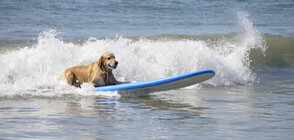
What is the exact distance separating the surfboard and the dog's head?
38cm

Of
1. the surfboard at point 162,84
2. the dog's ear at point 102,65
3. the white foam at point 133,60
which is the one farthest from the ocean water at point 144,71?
the dog's ear at point 102,65

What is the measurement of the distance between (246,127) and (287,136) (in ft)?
1.84

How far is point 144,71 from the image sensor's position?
10469 millimetres

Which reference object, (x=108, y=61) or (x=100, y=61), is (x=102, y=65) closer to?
(x=100, y=61)

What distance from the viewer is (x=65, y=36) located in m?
14.8

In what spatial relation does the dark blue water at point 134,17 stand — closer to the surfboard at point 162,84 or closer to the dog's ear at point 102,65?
the dog's ear at point 102,65

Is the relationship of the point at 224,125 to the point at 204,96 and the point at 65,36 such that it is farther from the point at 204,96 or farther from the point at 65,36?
the point at 65,36

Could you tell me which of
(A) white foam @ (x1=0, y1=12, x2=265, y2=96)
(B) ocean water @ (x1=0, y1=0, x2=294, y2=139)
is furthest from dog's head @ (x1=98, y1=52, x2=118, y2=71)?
(A) white foam @ (x1=0, y1=12, x2=265, y2=96)

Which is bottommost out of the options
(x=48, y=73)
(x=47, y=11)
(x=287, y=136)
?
(x=287, y=136)

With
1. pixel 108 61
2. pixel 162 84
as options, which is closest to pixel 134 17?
pixel 108 61

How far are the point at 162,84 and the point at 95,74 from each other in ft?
4.29

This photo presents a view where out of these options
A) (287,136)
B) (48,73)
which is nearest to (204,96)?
(287,136)

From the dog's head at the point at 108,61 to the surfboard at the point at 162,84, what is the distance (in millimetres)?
376

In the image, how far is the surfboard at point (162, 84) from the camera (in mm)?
7383
